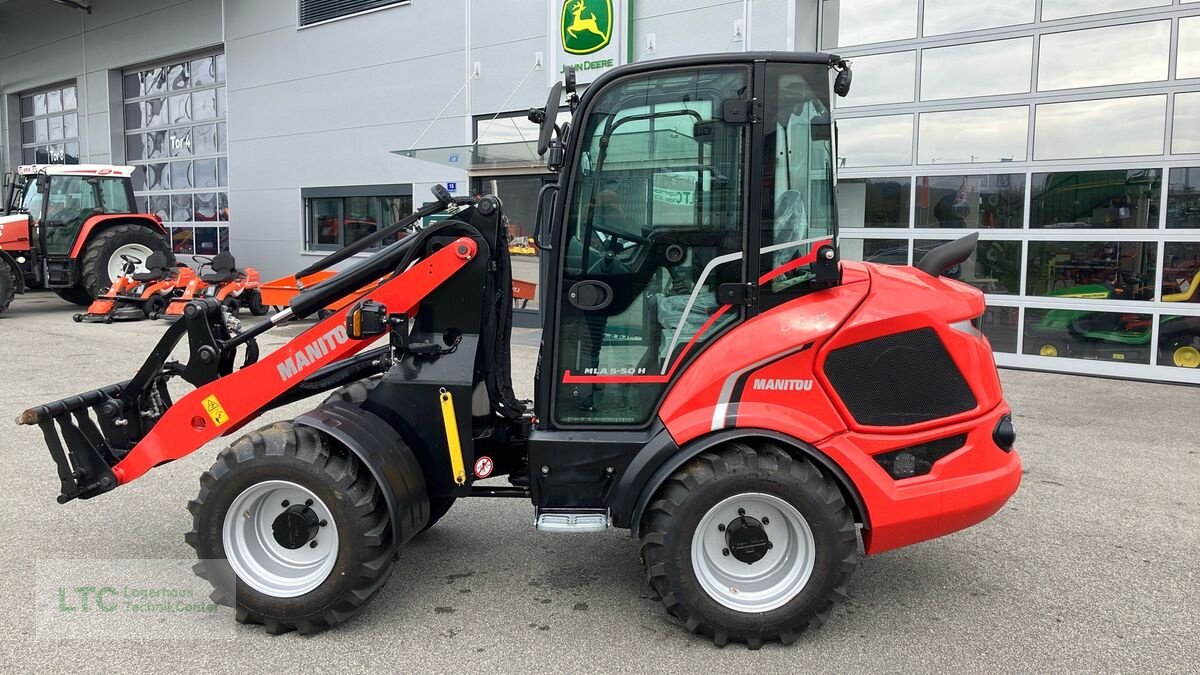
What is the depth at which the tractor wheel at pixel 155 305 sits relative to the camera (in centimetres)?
1409

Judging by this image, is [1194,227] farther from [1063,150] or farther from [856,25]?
[856,25]

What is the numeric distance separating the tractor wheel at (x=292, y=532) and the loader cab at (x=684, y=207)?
3.57ft

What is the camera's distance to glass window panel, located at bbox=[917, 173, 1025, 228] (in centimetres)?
1000

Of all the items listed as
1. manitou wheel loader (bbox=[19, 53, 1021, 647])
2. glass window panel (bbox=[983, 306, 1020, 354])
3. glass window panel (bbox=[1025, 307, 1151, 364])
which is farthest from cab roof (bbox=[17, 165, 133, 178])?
glass window panel (bbox=[1025, 307, 1151, 364])

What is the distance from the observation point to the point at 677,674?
3.18 m

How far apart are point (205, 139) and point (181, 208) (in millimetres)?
1886

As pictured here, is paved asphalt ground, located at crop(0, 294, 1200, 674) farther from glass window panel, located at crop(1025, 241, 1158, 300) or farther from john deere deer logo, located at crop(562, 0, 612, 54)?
john deere deer logo, located at crop(562, 0, 612, 54)

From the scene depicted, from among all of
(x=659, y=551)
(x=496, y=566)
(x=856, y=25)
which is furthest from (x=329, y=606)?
(x=856, y=25)

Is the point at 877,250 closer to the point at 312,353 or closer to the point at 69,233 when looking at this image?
the point at 312,353

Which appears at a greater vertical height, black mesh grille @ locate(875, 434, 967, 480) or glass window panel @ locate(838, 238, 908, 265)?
glass window panel @ locate(838, 238, 908, 265)

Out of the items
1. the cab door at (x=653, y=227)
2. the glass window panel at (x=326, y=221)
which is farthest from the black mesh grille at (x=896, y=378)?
the glass window panel at (x=326, y=221)

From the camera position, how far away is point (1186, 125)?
8.98 meters

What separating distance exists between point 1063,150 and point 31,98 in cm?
2694

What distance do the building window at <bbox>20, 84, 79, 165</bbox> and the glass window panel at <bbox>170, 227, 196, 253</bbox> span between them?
485 cm
